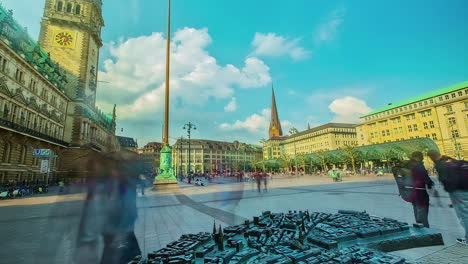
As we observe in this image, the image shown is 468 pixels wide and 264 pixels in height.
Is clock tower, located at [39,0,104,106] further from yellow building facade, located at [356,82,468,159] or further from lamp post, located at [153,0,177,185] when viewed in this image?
yellow building facade, located at [356,82,468,159]

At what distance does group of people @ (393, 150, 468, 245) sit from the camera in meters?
4.95

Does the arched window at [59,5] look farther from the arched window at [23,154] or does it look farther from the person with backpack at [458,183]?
the person with backpack at [458,183]

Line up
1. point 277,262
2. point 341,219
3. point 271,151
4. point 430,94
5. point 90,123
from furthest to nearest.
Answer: point 271,151, point 430,94, point 90,123, point 341,219, point 277,262

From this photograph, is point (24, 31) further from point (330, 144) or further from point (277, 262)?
point (330, 144)

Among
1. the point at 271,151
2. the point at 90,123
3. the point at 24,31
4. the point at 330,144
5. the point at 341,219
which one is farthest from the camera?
the point at 271,151

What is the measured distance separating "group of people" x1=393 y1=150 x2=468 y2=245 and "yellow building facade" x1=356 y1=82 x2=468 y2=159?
68.8m

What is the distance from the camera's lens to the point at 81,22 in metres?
48.1

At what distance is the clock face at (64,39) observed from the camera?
46344mm

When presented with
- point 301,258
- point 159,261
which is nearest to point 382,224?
point 301,258

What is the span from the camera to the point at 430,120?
69.9m

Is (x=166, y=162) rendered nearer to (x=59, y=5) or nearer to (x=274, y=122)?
(x=59, y=5)

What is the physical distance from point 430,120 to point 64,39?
344ft

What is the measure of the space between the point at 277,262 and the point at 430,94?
96.6 m

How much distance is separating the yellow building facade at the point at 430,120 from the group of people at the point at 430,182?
6884 centimetres
